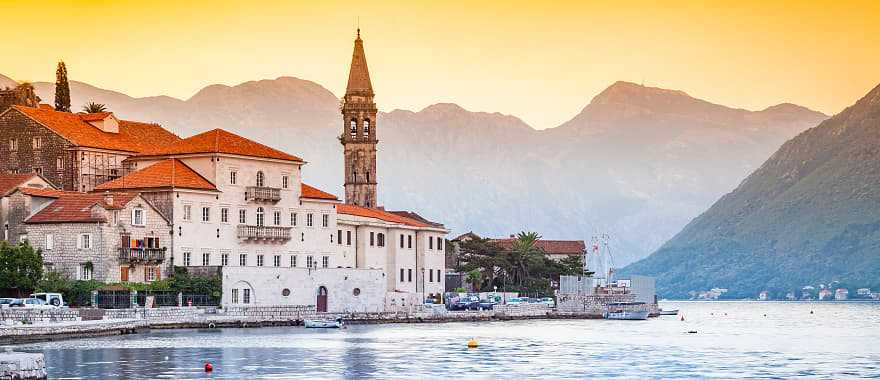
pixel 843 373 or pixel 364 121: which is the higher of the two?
pixel 364 121

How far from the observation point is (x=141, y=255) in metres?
108

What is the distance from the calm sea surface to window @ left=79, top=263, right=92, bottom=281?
923 centimetres

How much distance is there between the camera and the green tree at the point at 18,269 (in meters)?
100

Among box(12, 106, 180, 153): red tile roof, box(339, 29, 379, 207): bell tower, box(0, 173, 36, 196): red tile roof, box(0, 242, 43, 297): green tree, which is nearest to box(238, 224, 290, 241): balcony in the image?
box(12, 106, 180, 153): red tile roof

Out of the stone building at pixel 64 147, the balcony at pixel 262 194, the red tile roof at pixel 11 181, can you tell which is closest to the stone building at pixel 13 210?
the red tile roof at pixel 11 181

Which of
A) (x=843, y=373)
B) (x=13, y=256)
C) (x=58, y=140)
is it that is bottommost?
(x=843, y=373)

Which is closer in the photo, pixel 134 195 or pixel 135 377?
pixel 135 377

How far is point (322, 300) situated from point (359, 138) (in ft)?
151

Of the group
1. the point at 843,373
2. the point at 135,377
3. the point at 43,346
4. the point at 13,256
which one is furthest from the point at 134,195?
the point at 843,373

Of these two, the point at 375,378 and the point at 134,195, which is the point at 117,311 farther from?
the point at 375,378

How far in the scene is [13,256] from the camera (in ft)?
330

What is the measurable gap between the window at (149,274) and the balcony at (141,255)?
667 millimetres

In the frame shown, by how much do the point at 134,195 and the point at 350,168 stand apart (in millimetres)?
54686

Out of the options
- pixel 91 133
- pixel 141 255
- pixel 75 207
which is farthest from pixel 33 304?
pixel 91 133
